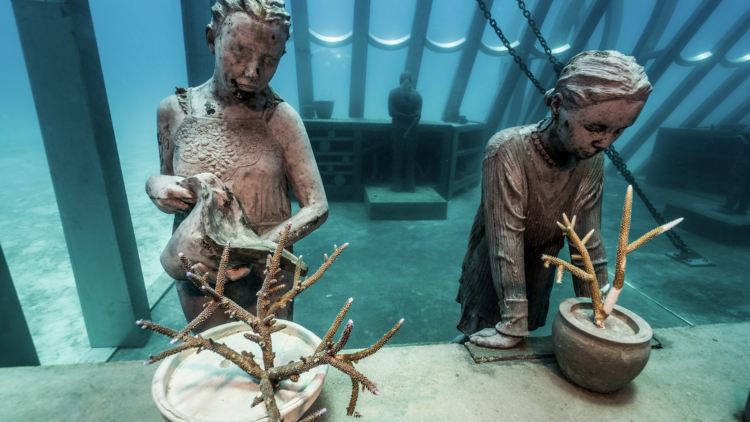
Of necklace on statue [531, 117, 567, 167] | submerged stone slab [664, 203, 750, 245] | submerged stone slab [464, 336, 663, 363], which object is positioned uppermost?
necklace on statue [531, 117, 567, 167]

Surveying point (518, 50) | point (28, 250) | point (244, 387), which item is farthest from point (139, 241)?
point (518, 50)

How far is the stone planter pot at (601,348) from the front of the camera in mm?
1069

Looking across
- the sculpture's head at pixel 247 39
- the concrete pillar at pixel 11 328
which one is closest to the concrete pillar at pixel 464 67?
the sculpture's head at pixel 247 39

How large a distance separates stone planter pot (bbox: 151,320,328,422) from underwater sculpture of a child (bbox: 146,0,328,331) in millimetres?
285

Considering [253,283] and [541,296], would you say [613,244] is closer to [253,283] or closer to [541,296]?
[541,296]

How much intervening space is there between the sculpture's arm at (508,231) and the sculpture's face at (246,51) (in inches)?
39.4

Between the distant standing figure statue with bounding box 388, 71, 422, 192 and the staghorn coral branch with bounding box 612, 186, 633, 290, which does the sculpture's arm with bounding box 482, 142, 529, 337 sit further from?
the distant standing figure statue with bounding box 388, 71, 422, 192

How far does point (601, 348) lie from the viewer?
1091 mm

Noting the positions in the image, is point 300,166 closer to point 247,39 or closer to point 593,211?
point 247,39

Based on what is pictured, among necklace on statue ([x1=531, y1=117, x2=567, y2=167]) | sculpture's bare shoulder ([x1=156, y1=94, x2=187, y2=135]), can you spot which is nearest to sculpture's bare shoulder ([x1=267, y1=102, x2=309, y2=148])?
sculpture's bare shoulder ([x1=156, y1=94, x2=187, y2=135])

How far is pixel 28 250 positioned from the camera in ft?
16.3

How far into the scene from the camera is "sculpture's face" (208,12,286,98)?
3.43 ft

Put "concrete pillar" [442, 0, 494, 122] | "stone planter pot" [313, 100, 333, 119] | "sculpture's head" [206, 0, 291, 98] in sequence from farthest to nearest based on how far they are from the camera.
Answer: "concrete pillar" [442, 0, 494, 122] → "stone planter pot" [313, 100, 333, 119] → "sculpture's head" [206, 0, 291, 98]

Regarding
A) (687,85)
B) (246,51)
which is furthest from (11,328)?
(687,85)
